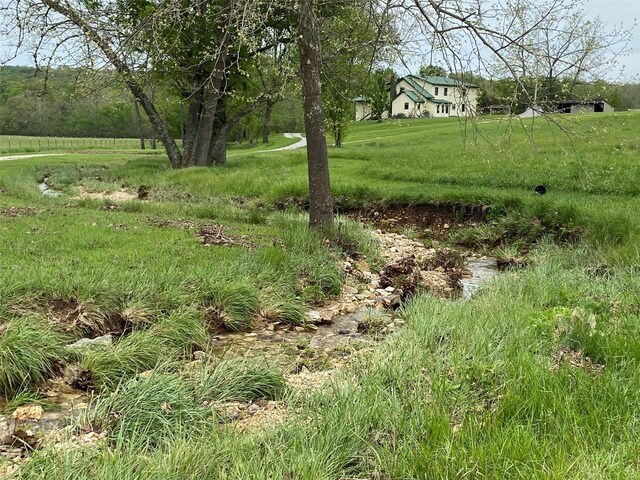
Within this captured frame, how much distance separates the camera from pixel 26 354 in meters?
4.52

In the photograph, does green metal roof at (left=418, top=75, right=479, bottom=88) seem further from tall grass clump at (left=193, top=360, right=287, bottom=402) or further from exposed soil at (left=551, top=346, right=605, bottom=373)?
tall grass clump at (left=193, top=360, right=287, bottom=402)

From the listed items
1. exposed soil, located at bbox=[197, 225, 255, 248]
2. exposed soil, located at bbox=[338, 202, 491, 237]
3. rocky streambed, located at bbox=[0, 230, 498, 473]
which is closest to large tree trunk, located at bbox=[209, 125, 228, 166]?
exposed soil, located at bbox=[338, 202, 491, 237]

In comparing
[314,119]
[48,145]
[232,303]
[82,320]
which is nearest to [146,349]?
[82,320]

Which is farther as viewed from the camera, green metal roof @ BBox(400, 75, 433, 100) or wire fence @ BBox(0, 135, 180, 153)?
wire fence @ BBox(0, 135, 180, 153)

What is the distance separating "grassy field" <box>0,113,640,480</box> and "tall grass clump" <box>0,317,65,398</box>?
19mm

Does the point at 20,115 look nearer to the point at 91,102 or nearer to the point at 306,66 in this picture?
the point at 91,102

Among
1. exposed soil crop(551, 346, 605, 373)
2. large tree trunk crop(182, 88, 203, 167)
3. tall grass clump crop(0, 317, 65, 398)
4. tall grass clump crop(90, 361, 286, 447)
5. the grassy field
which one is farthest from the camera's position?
large tree trunk crop(182, 88, 203, 167)

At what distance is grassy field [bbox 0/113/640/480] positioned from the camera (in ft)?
9.64

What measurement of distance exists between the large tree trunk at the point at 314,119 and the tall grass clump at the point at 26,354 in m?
5.59

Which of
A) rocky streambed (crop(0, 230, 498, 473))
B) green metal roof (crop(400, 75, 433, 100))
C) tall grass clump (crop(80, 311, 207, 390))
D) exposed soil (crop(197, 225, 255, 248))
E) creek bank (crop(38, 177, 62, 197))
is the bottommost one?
rocky streambed (crop(0, 230, 498, 473))

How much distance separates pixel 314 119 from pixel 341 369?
5.75 metres

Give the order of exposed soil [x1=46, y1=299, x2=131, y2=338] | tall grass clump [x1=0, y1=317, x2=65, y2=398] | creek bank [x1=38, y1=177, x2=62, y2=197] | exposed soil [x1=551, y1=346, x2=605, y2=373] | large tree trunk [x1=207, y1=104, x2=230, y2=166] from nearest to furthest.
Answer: exposed soil [x1=551, y1=346, x2=605, y2=373]
tall grass clump [x1=0, y1=317, x2=65, y2=398]
exposed soil [x1=46, y1=299, x2=131, y2=338]
creek bank [x1=38, y1=177, x2=62, y2=197]
large tree trunk [x1=207, y1=104, x2=230, y2=166]

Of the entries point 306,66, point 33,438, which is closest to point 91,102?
point 306,66

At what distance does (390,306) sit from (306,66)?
448 centimetres
